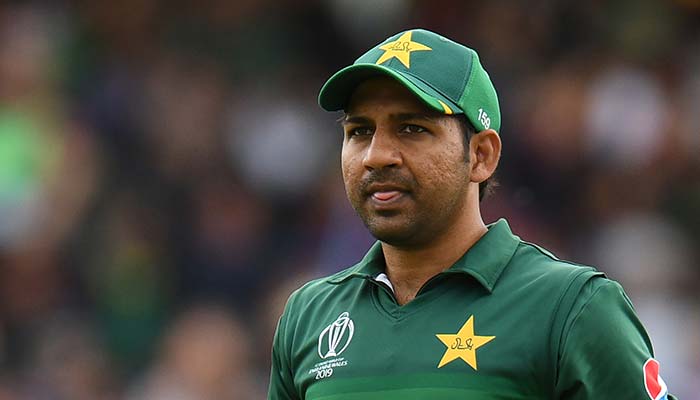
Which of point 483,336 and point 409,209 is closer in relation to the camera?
point 483,336

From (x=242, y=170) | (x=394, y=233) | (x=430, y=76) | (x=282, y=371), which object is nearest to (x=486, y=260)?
(x=394, y=233)

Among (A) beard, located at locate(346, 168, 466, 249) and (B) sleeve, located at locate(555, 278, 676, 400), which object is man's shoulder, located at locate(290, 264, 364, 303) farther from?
(B) sleeve, located at locate(555, 278, 676, 400)

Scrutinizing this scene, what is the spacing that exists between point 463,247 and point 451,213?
0.12m

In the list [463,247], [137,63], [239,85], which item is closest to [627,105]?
[239,85]

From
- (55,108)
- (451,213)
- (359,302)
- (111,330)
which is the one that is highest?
(451,213)

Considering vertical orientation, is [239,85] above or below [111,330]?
above

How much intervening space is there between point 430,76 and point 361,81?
0.17 metres

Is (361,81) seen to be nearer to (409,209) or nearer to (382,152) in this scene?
(382,152)

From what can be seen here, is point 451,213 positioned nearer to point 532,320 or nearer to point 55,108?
point 532,320

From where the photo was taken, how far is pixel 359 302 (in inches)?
143

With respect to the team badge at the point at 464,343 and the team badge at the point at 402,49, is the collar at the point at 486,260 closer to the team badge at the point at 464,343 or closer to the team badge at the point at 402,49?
the team badge at the point at 464,343

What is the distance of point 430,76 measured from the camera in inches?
137

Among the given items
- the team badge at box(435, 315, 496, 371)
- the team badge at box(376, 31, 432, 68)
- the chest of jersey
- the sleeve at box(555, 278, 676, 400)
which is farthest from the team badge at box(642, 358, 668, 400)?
the team badge at box(376, 31, 432, 68)

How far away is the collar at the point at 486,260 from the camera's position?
11.2 ft
